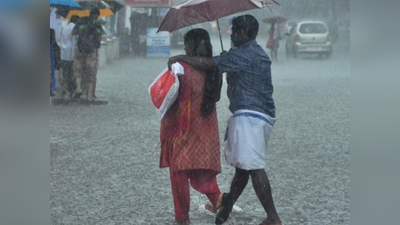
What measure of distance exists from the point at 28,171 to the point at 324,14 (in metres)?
37.1

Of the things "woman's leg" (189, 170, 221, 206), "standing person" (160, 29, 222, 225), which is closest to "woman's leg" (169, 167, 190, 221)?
"standing person" (160, 29, 222, 225)

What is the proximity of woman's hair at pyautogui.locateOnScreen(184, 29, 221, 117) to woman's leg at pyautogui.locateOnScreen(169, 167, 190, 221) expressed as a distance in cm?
51

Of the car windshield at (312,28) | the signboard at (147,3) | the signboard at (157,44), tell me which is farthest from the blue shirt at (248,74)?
the signboard at (147,3)

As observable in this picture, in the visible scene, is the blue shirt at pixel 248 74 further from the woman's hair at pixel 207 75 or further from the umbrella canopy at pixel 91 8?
the umbrella canopy at pixel 91 8

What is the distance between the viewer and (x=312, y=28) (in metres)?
28.5

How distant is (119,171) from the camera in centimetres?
785

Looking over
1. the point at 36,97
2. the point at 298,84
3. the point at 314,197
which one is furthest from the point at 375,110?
the point at 298,84

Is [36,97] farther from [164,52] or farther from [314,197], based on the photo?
[164,52]

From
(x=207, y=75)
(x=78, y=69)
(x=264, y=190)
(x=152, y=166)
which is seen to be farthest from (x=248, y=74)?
(x=78, y=69)

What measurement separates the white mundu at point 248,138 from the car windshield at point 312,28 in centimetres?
2336

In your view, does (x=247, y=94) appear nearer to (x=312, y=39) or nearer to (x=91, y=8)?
(x=91, y=8)

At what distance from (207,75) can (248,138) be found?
0.57 m

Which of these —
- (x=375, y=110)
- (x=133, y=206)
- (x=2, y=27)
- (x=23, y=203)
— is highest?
(x=2, y=27)

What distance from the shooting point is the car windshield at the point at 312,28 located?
1115 inches
